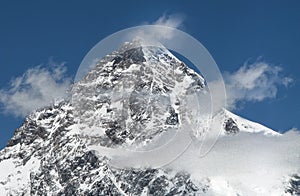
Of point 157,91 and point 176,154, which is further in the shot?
point 157,91

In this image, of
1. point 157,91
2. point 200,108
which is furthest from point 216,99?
point 157,91

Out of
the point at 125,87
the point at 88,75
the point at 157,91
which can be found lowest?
the point at 88,75

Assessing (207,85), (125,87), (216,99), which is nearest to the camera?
(207,85)

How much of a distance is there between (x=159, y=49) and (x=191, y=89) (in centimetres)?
1180

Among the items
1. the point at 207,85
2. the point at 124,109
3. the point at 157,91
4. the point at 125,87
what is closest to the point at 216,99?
the point at 207,85

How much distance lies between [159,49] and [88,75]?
14168 mm

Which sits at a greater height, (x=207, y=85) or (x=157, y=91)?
(x=157, y=91)

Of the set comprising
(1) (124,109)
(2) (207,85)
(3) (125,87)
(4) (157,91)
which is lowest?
(2) (207,85)

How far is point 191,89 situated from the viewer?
91.3 m

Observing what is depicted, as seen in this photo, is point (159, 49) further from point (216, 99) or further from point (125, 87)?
point (125, 87)

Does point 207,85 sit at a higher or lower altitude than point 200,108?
lower

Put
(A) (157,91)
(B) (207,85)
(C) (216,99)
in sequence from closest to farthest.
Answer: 1. (B) (207,85)
2. (C) (216,99)
3. (A) (157,91)

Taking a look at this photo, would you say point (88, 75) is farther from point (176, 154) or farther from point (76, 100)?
point (176, 154)

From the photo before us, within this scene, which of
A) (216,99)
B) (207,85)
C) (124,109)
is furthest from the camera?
(124,109)
